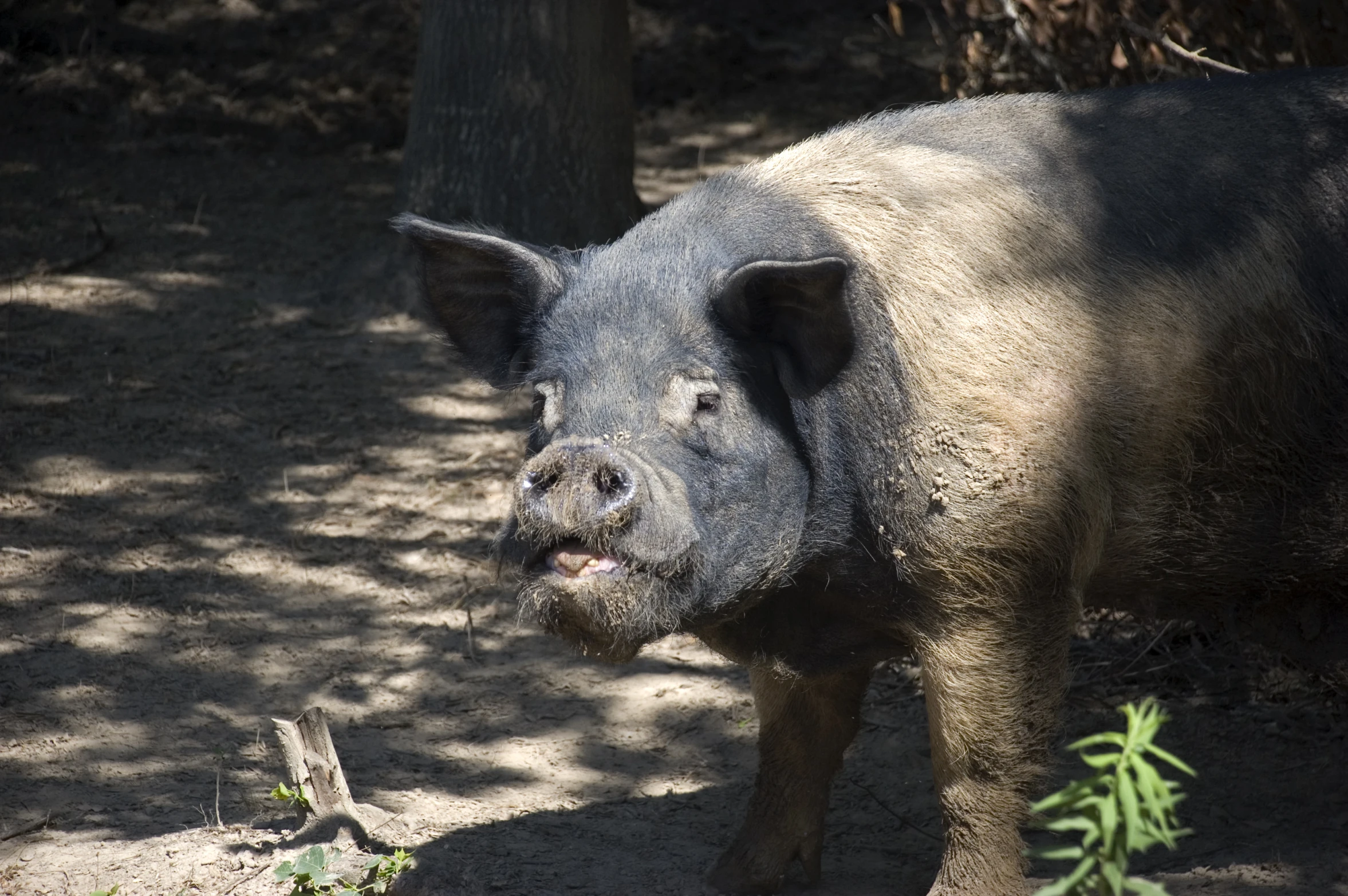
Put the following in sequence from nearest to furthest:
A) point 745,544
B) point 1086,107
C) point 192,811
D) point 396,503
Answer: point 745,544 < point 1086,107 < point 192,811 < point 396,503

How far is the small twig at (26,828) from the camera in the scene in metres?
4.81

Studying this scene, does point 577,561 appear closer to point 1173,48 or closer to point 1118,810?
point 1118,810

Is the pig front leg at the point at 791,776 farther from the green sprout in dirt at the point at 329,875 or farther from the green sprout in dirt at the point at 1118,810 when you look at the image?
the green sprout in dirt at the point at 1118,810

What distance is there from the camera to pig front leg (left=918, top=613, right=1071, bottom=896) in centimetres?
404

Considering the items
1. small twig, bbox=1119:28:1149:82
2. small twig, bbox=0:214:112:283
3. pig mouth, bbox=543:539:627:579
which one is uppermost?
small twig, bbox=1119:28:1149:82

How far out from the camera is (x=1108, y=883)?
2289mm

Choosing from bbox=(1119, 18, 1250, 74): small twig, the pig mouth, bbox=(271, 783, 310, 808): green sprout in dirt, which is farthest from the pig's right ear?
bbox=(1119, 18, 1250, 74): small twig

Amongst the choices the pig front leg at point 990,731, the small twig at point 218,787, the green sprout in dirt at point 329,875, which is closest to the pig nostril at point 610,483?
the pig front leg at point 990,731

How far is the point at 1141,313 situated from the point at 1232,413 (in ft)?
1.41

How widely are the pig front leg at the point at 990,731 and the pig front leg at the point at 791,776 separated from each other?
23.5 inches

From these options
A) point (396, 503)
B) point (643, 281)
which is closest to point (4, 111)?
point (396, 503)

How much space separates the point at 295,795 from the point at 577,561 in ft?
5.61

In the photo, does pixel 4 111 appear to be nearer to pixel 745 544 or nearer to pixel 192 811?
pixel 192 811

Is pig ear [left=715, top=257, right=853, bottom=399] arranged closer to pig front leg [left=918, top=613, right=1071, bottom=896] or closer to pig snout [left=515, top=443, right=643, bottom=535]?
pig snout [left=515, top=443, right=643, bottom=535]
